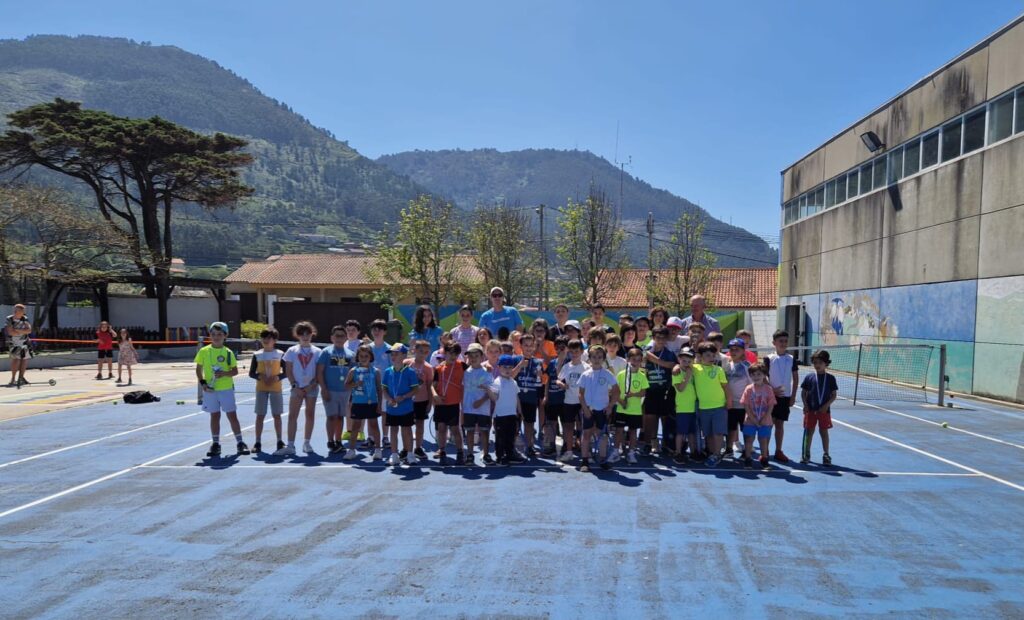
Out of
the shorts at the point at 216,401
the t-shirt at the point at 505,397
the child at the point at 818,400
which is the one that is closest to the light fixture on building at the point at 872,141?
the child at the point at 818,400

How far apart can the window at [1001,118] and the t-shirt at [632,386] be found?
12232mm

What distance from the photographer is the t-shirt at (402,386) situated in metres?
8.30

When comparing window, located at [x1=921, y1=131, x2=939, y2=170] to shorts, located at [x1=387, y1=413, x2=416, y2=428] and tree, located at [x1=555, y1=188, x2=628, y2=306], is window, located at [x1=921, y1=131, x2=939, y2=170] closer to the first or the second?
tree, located at [x1=555, y1=188, x2=628, y2=306]

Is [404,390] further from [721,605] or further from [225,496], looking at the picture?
[721,605]

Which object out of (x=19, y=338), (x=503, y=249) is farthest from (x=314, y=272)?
(x=19, y=338)

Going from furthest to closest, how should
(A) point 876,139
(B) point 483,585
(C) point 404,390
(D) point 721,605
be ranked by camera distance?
(A) point 876,139 < (C) point 404,390 < (B) point 483,585 < (D) point 721,605

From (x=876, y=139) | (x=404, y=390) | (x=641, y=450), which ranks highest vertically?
(x=876, y=139)

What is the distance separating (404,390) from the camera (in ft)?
27.2

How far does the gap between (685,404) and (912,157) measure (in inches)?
586

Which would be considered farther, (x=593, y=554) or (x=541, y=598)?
(x=593, y=554)

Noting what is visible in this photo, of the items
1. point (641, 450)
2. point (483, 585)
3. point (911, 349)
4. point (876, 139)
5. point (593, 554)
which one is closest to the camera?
point (483, 585)

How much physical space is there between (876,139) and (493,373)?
57.4 feet

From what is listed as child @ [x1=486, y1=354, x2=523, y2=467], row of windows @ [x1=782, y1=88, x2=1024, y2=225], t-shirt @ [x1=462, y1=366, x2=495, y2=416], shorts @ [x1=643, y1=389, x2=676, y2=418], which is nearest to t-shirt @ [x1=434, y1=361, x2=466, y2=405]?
t-shirt @ [x1=462, y1=366, x2=495, y2=416]

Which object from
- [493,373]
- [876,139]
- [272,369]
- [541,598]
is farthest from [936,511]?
[876,139]
